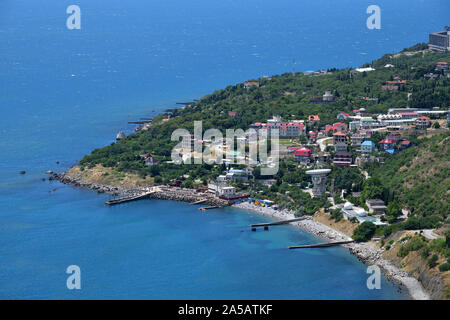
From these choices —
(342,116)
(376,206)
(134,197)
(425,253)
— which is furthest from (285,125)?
(425,253)

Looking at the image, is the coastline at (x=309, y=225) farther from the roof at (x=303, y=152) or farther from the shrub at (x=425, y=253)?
the roof at (x=303, y=152)

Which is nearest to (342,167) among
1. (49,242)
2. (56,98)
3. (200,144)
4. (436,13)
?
(200,144)

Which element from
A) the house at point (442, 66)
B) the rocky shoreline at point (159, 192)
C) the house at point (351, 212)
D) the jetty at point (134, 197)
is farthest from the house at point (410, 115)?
the jetty at point (134, 197)

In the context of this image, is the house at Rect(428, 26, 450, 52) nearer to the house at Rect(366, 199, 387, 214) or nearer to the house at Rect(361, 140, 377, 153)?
the house at Rect(361, 140, 377, 153)

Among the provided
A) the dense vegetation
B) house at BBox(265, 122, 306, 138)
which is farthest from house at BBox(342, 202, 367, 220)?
house at BBox(265, 122, 306, 138)

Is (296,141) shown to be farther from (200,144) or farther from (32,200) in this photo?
(32,200)

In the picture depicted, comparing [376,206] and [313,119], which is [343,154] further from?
[313,119]
